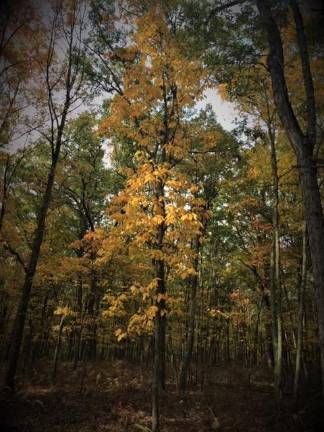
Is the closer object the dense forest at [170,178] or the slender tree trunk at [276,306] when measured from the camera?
the dense forest at [170,178]

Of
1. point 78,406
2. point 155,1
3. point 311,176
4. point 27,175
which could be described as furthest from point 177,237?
point 27,175

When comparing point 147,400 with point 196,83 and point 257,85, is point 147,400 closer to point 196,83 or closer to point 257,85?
point 196,83

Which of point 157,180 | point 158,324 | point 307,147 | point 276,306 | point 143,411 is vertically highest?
point 307,147

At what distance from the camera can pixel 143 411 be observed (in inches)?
338

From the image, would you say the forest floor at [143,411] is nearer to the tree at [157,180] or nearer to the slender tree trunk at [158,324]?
the slender tree trunk at [158,324]

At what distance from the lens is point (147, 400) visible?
9.85 meters

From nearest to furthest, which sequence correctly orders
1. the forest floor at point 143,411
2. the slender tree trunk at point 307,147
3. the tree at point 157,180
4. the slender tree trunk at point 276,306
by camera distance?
1. the slender tree trunk at point 307,147
2. the tree at point 157,180
3. the forest floor at point 143,411
4. the slender tree trunk at point 276,306

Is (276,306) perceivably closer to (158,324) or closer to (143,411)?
(158,324)

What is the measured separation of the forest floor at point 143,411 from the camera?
23.7 feet

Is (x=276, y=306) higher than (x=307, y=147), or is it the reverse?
(x=307, y=147)

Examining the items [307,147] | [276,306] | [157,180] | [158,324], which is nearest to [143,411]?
[158,324]

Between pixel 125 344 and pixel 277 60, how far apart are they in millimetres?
28439

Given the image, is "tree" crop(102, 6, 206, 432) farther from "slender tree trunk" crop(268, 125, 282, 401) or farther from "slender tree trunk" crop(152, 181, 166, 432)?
"slender tree trunk" crop(268, 125, 282, 401)

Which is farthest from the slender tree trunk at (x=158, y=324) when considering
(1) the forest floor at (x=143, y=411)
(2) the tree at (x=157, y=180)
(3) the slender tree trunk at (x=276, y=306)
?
(3) the slender tree trunk at (x=276, y=306)
